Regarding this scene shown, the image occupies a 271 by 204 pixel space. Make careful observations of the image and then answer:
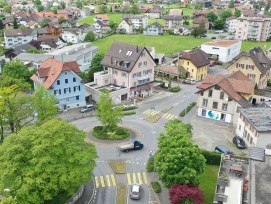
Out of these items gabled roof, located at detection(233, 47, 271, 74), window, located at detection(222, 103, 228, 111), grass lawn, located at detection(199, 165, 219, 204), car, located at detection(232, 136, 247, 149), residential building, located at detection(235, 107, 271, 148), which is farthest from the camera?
gabled roof, located at detection(233, 47, 271, 74)

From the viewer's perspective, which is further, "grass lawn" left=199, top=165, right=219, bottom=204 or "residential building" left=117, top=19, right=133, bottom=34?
"residential building" left=117, top=19, right=133, bottom=34

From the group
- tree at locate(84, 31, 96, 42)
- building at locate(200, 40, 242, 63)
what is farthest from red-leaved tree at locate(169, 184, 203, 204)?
tree at locate(84, 31, 96, 42)

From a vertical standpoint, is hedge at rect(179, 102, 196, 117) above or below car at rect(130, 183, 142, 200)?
above

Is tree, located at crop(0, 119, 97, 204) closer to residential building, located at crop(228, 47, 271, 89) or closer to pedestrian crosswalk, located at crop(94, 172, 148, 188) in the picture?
pedestrian crosswalk, located at crop(94, 172, 148, 188)

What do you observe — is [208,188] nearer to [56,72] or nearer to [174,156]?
[174,156]

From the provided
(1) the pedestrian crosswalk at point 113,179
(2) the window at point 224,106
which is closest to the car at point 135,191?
(1) the pedestrian crosswalk at point 113,179

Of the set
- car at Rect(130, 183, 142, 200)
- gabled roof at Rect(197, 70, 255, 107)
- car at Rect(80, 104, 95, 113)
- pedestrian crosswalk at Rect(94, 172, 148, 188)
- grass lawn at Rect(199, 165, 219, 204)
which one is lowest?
pedestrian crosswalk at Rect(94, 172, 148, 188)

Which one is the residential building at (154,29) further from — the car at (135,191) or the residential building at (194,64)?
the car at (135,191)
